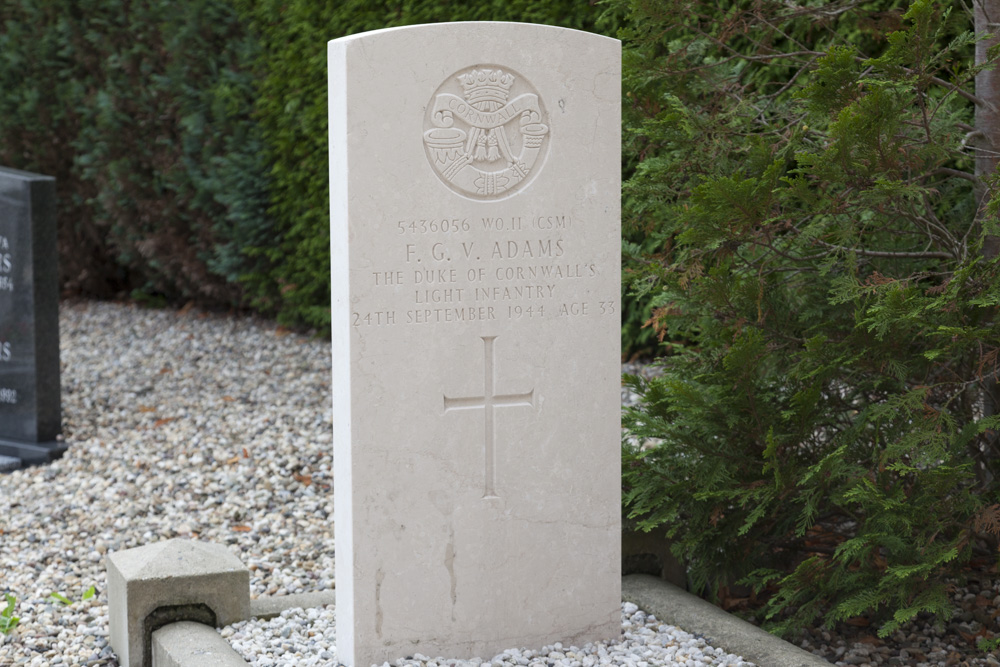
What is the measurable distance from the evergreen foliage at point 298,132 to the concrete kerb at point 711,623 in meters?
4.39

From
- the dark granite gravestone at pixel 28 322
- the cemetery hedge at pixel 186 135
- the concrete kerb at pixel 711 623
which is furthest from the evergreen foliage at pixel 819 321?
the dark granite gravestone at pixel 28 322

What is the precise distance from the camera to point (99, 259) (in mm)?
10680

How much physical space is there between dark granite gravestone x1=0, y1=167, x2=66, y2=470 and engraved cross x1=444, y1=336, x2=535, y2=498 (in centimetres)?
356

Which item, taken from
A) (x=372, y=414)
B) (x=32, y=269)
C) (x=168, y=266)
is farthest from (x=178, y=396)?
(x=372, y=414)

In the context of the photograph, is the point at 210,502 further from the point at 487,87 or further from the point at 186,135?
Answer: the point at 186,135

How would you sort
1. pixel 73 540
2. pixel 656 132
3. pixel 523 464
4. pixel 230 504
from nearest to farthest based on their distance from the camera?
pixel 523 464 < pixel 656 132 < pixel 73 540 < pixel 230 504

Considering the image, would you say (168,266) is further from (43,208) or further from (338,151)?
(338,151)

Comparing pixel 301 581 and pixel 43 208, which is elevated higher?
pixel 43 208

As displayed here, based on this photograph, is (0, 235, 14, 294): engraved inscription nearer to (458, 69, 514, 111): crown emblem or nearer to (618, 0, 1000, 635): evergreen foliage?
(618, 0, 1000, 635): evergreen foliage

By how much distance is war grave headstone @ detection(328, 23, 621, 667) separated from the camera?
9.64ft

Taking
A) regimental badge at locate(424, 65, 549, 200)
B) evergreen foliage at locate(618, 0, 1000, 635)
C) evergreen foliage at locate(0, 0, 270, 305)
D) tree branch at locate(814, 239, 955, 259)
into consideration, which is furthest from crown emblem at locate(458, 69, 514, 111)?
evergreen foliage at locate(0, 0, 270, 305)

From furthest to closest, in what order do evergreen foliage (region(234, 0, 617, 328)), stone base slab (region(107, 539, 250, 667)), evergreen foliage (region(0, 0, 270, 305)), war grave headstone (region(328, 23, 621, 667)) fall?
evergreen foliage (region(0, 0, 270, 305)), evergreen foliage (region(234, 0, 617, 328)), stone base slab (region(107, 539, 250, 667)), war grave headstone (region(328, 23, 621, 667))

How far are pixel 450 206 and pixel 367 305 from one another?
0.35 meters

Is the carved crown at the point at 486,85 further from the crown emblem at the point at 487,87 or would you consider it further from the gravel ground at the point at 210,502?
the gravel ground at the point at 210,502
